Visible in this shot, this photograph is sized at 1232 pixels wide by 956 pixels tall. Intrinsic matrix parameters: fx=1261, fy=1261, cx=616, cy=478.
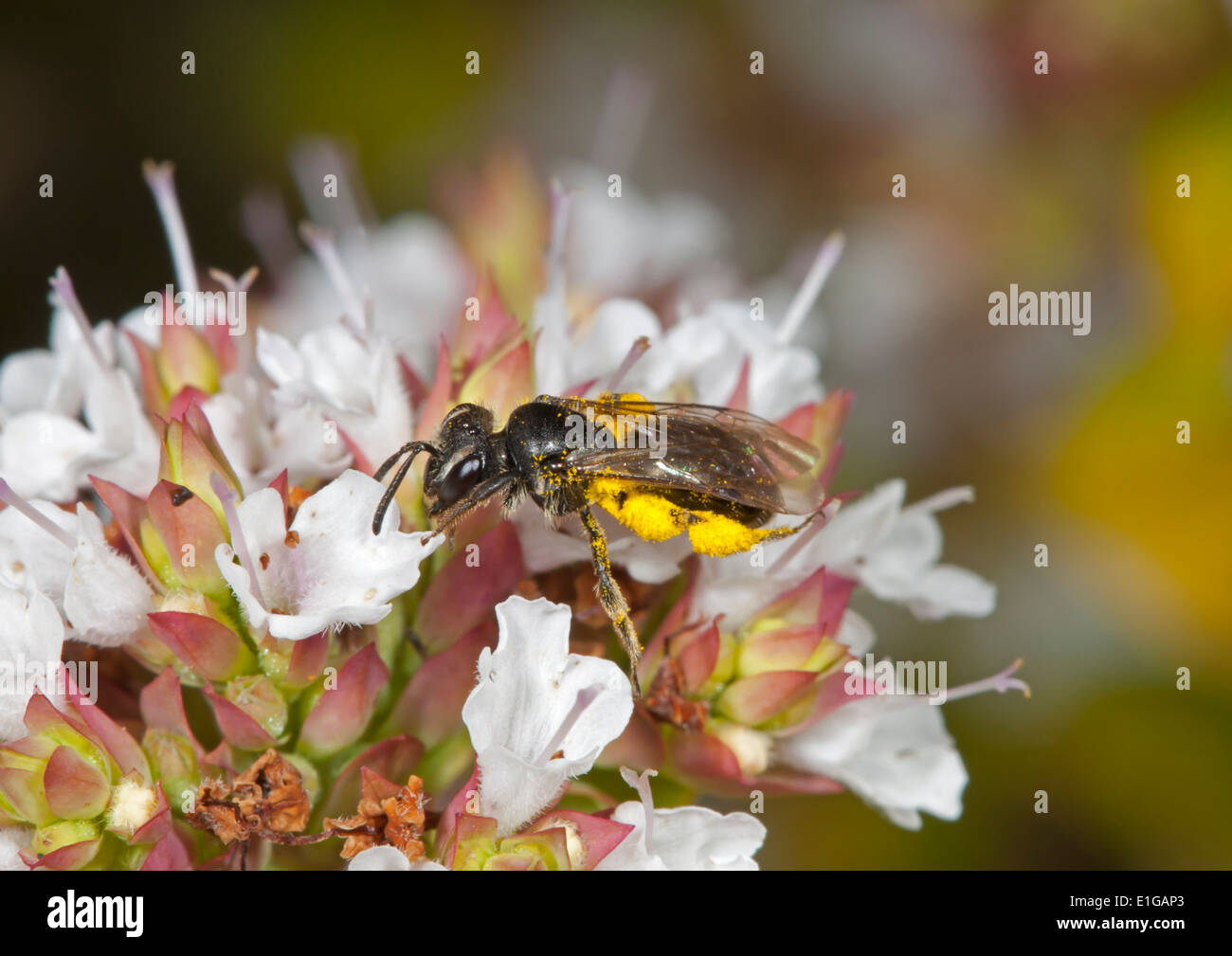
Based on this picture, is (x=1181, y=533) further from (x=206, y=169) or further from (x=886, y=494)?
(x=206, y=169)

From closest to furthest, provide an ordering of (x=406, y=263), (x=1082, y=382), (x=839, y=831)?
(x=406, y=263) < (x=839, y=831) < (x=1082, y=382)

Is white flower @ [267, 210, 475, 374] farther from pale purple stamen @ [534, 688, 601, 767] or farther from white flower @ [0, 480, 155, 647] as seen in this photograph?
pale purple stamen @ [534, 688, 601, 767]

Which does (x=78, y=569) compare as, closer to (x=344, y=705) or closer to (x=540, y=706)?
(x=344, y=705)

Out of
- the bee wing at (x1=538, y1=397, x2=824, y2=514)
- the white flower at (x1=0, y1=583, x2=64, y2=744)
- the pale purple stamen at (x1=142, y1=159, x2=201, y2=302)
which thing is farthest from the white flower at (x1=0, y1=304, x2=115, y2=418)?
the bee wing at (x1=538, y1=397, x2=824, y2=514)

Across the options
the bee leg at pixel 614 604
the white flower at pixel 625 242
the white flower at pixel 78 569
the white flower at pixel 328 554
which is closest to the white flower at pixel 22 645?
the white flower at pixel 78 569

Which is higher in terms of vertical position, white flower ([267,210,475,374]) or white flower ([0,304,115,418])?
white flower ([267,210,475,374])
